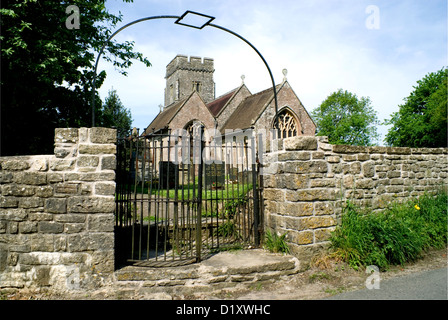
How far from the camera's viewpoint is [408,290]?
4289 mm

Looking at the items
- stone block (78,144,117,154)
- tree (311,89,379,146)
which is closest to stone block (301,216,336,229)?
stone block (78,144,117,154)

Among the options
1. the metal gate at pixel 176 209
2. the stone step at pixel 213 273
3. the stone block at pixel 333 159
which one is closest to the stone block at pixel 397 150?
the stone block at pixel 333 159

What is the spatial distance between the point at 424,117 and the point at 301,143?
2722cm

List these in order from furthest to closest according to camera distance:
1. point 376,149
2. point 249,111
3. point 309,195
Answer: point 249,111 → point 376,149 → point 309,195

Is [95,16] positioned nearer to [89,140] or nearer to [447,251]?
[89,140]

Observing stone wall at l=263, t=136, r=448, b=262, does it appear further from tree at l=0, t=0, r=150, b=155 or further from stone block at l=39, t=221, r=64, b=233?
tree at l=0, t=0, r=150, b=155

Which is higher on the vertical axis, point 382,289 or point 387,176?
point 387,176

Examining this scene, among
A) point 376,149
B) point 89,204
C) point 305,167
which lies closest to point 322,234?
point 305,167

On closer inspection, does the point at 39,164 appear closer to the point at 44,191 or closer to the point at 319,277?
the point at 44,191

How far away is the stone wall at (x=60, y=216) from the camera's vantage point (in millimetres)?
4211

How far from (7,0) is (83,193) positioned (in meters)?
8.41

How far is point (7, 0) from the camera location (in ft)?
29.9

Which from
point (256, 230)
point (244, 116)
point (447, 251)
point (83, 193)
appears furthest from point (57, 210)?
point (244, 116)

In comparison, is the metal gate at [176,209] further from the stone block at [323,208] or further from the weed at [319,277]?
the weed at [319,277]
